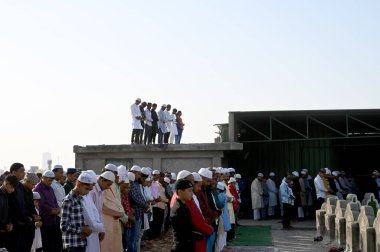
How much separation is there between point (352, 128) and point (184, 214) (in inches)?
749

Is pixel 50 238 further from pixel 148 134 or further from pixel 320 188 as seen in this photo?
pixel 148 134

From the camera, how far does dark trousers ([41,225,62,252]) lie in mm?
10188

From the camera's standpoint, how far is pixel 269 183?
72.6 ft

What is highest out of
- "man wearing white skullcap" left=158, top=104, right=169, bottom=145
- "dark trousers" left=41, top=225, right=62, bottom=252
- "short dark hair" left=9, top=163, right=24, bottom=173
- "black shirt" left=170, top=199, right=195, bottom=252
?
"man wearing white skullcap" left=158, top=104, right=169, bottom=145

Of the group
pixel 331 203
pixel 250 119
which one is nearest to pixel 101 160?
pixel 250 119

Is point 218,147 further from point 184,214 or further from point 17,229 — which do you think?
point 184,214

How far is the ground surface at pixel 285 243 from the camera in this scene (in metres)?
13.9

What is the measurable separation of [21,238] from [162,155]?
11674 mm

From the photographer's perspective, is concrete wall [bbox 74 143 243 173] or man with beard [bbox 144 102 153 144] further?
man with beard [bbox 144 102 153 144]

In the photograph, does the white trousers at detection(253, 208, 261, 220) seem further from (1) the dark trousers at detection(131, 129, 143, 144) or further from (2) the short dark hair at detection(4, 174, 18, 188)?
(2) the short dark hair at detection(4, 174, 18, 188)

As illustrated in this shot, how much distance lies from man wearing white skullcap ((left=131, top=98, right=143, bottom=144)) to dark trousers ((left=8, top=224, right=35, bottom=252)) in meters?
11.1

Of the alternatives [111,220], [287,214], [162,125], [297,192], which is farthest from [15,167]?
[297,192]

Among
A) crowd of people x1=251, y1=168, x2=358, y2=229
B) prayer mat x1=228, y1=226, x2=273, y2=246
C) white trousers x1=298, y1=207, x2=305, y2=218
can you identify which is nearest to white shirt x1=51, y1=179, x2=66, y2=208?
prayer mat x1=228, y1=226, x2=273, y2=246

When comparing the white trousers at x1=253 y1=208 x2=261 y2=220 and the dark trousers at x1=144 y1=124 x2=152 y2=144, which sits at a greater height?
the dark trousers at x1=144 y1=124 x2=152 y2=144
